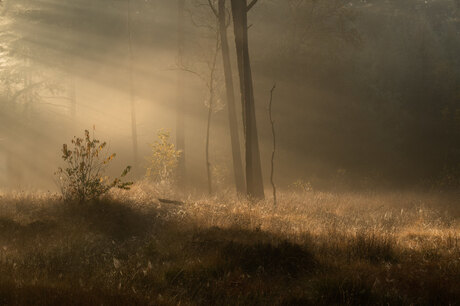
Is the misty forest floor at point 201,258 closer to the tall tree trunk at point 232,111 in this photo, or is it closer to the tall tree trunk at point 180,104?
the tall tree trunk at point 232,111

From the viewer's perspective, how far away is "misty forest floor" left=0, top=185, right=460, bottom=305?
495 centimetres

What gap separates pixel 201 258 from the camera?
6.33m

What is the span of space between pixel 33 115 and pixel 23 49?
5421 mm

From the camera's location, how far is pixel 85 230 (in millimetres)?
7656

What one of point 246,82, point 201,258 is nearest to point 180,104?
point 246,82

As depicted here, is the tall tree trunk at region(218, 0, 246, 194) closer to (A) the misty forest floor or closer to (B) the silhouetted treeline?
(B) the silhouetted treeline

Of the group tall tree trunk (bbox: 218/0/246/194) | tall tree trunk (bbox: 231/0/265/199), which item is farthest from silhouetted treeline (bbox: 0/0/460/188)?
tall tree trunk (bbox: 231/0/265/199)

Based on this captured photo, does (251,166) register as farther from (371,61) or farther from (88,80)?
(88,80)

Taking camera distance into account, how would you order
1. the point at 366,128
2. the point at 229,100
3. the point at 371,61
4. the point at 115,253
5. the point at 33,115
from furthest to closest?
the point at 33,115, the point at 371,61, the point at 366,128, the point at 229,100, the point at 115,253

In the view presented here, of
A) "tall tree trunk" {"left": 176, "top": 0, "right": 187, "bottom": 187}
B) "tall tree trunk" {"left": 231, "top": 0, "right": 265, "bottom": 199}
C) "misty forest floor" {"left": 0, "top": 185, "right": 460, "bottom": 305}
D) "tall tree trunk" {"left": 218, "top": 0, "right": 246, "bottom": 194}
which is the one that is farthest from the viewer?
"tall tree trunk" {"left": 176, "top": 0, "right": 187, "bottom": 187}

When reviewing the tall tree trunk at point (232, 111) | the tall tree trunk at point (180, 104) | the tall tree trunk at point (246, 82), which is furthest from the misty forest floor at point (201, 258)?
the tall tree trunk at point (180, 104)

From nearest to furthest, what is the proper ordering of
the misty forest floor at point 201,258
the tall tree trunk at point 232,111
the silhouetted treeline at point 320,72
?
1. the misty forest floor at point 201,258
2. the tall tree trunk at point 232,111
3. the silhouetted treeline at point 320,72

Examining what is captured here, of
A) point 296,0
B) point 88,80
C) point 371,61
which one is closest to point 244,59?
point 296,0

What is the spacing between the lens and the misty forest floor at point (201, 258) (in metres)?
4.95
